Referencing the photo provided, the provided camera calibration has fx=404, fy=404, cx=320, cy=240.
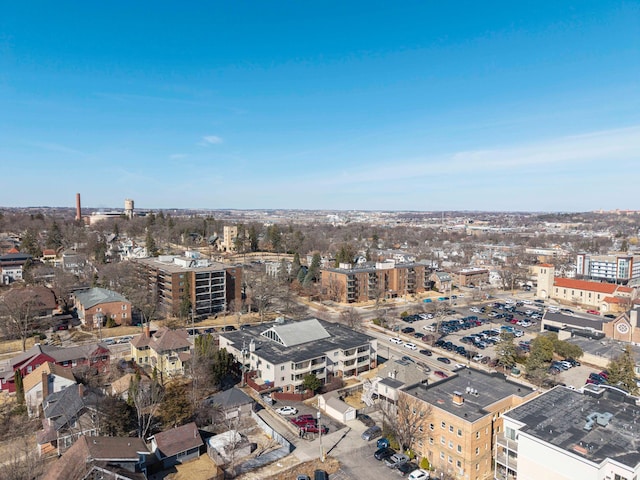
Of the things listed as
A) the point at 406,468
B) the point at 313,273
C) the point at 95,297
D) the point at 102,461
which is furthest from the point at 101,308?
the point at 406,468

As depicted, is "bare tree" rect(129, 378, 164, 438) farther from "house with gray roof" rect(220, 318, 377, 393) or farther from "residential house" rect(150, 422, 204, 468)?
"house with gray roof" rect(220, 318, 377, 393)

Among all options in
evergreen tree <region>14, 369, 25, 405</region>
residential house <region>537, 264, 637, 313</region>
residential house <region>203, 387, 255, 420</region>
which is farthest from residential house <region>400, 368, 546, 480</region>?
residential house <region>537, 264, 637, 313</region>

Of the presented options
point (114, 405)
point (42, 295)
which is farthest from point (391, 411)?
point (42, 295)

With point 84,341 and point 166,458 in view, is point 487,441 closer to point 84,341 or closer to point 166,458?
point 166,458

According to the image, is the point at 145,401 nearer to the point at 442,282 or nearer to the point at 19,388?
the point at 19,388

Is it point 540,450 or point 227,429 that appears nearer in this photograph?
point 540,450

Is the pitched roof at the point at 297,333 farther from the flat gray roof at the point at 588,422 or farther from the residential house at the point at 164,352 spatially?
the flat gray roof at the point at 588,422

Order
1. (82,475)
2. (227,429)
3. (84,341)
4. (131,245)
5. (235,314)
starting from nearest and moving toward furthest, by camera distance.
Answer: (82,475) → (227,429) → (84,341) → (235,314) → (131,245)
